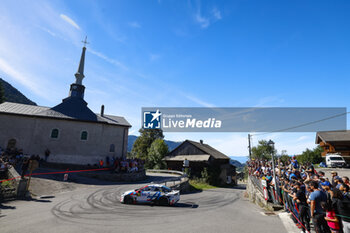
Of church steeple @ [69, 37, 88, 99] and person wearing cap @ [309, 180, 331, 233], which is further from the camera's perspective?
church steeple @ [69, 37, 88, 99]

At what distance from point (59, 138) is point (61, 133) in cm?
74

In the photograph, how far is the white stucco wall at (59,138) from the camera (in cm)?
2364

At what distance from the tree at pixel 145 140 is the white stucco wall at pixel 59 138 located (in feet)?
75.0

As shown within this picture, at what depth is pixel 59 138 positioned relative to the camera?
24.9m

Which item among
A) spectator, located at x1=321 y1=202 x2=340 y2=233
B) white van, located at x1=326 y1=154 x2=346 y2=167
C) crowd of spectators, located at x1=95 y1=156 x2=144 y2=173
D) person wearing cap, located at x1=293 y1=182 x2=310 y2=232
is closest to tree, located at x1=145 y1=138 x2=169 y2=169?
crowd of spectators, located at x1=95 y1=156 x2=144 y2=173

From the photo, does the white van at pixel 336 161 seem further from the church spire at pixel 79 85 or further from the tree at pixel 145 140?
the church spire at pixel 79 85

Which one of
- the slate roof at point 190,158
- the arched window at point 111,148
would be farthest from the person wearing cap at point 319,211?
Answer: the arched window at point 111,148

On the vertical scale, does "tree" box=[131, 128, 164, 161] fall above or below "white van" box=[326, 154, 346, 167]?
above

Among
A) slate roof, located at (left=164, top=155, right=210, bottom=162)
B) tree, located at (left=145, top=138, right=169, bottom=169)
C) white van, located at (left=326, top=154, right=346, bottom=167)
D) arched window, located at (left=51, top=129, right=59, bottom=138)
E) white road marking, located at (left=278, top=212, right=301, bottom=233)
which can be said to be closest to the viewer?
white road marking, located at (left=278, top=212, right=301, bottom=233)

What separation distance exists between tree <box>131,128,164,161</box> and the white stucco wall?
22.9 metres

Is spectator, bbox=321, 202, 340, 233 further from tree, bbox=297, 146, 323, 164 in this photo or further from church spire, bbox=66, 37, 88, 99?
tree, bbox=297, 146, 323, 164

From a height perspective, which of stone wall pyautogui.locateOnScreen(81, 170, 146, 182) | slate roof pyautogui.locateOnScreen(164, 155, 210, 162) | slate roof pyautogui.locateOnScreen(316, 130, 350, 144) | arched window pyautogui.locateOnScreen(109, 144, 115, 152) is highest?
slate roof pyautogui.locateOnScreen(316, 130, 350, 144)

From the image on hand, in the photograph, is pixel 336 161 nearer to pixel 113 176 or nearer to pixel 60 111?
pixel 113 176

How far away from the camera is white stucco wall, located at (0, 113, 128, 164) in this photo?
77.6 ft
